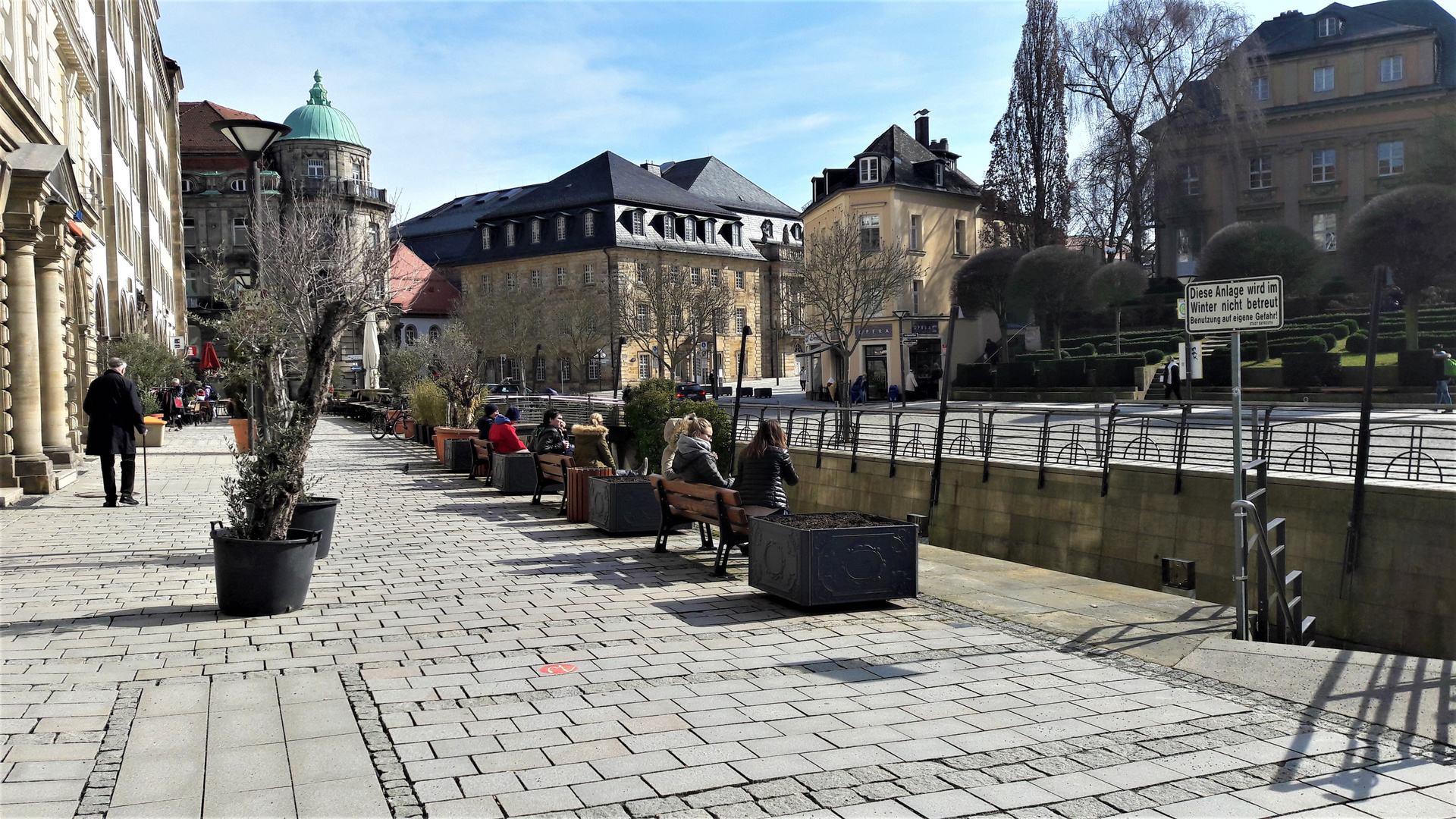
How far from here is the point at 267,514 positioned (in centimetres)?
792

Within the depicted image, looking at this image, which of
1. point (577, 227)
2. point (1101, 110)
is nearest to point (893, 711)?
point (1101, 110)

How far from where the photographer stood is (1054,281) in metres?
44.2

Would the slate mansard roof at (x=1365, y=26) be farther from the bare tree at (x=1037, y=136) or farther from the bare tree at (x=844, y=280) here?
the bare tree at (x=844, y=280)

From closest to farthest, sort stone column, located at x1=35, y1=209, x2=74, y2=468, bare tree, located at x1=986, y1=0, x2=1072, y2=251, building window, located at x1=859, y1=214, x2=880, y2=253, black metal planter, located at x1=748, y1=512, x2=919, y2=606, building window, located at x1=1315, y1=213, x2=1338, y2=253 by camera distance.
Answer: black metal planter, located at x1=748, y1=512, x2=919, y2=606 → stone column, located at x1=35, y1=209, x2=74, y2=468 → bare tree, located at x1=986, y1=0, x2=1072, y2=251 → building window, located at x1=859, y1=214, x2=880, y2=253 → building window, located at x1=1315, y1=213, x2=1338, y2=253

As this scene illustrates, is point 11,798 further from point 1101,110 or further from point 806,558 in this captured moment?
point 1101,110

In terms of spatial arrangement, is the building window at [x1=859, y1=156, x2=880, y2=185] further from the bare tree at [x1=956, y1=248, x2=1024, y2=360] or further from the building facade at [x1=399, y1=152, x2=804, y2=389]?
the building facade at [x1=399, y1=152, x2=804, y2=389]

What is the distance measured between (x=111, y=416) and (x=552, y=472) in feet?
17.0

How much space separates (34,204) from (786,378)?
73.9 meters

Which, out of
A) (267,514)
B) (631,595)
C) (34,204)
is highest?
(34,204)

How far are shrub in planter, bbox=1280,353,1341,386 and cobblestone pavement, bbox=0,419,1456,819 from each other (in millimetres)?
29457

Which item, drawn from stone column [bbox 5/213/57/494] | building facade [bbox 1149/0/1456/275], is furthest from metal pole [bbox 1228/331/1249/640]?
building facade [bbox 1149/0/1456/275]

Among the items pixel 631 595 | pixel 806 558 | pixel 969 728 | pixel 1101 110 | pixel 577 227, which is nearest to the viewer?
pixel 969 728

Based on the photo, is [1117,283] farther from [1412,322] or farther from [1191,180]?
[1191,180]

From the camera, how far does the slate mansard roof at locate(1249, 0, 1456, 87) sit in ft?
190
